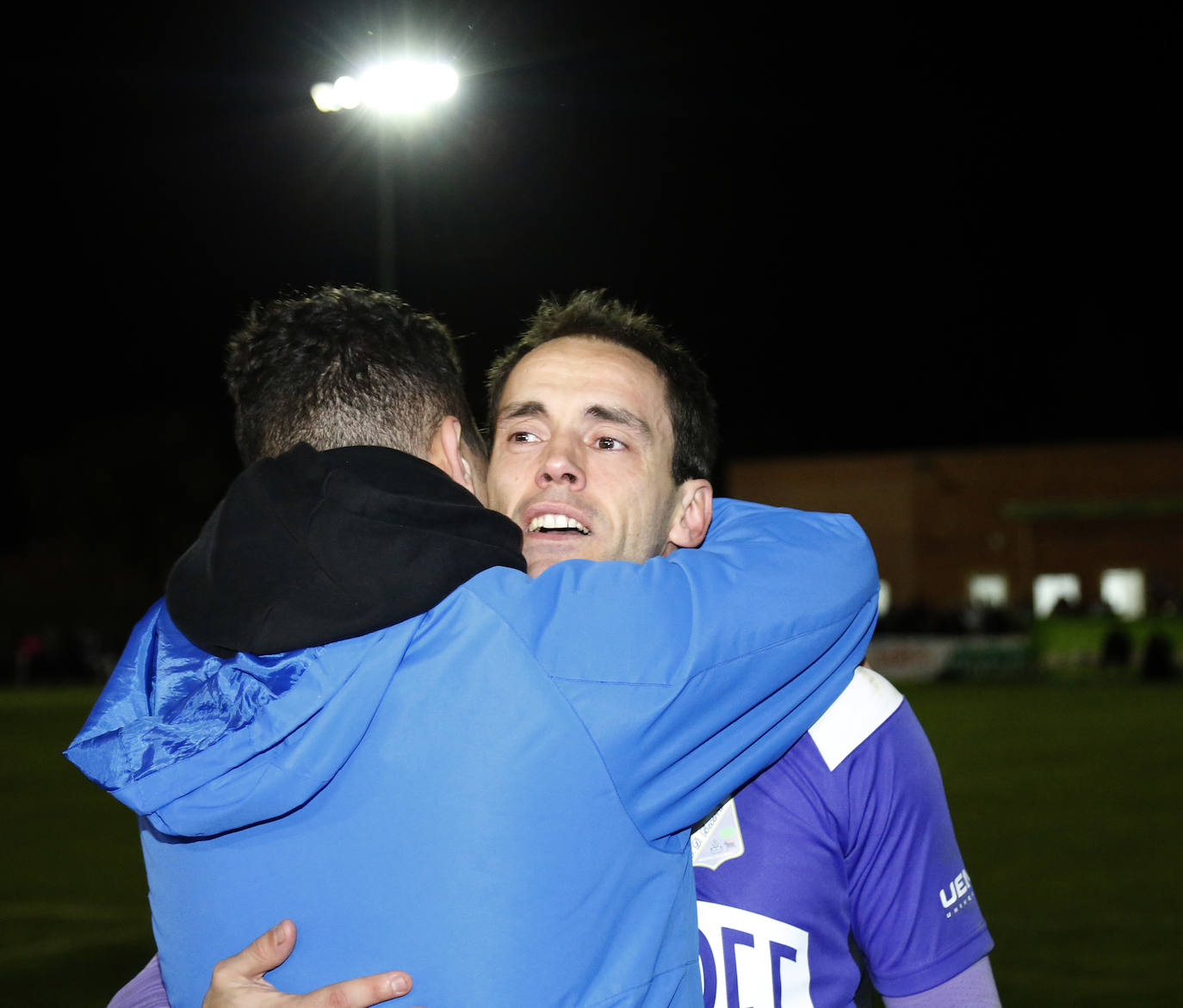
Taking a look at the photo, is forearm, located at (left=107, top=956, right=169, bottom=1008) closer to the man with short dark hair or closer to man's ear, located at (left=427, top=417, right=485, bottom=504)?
the man with short dark hair

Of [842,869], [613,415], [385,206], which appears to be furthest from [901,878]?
[385,206]

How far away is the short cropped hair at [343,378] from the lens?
7.63 ft

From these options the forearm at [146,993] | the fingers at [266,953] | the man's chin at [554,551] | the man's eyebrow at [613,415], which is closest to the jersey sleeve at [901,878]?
the man's chin at [554,551]

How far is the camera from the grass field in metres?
6.65

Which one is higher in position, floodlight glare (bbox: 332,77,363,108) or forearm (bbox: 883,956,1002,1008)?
floodlight glare (bbox: 332,77,363,108)

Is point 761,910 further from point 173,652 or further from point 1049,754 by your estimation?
point 1049,754

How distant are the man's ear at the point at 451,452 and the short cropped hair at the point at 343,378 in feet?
0.06

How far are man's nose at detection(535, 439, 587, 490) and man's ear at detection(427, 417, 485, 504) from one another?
1.03 ft

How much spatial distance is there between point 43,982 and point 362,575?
5.98 m

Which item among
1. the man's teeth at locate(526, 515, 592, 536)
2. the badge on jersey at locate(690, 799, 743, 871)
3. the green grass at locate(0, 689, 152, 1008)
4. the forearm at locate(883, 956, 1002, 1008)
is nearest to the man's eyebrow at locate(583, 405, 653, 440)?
the man's teeth at locate(526, 515, 592, 536)

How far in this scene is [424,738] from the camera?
183 centimetres

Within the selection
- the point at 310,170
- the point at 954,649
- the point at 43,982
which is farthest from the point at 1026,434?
the point at 43,982

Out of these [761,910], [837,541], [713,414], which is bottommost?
[761,910]

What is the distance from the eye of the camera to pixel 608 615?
1.89m
